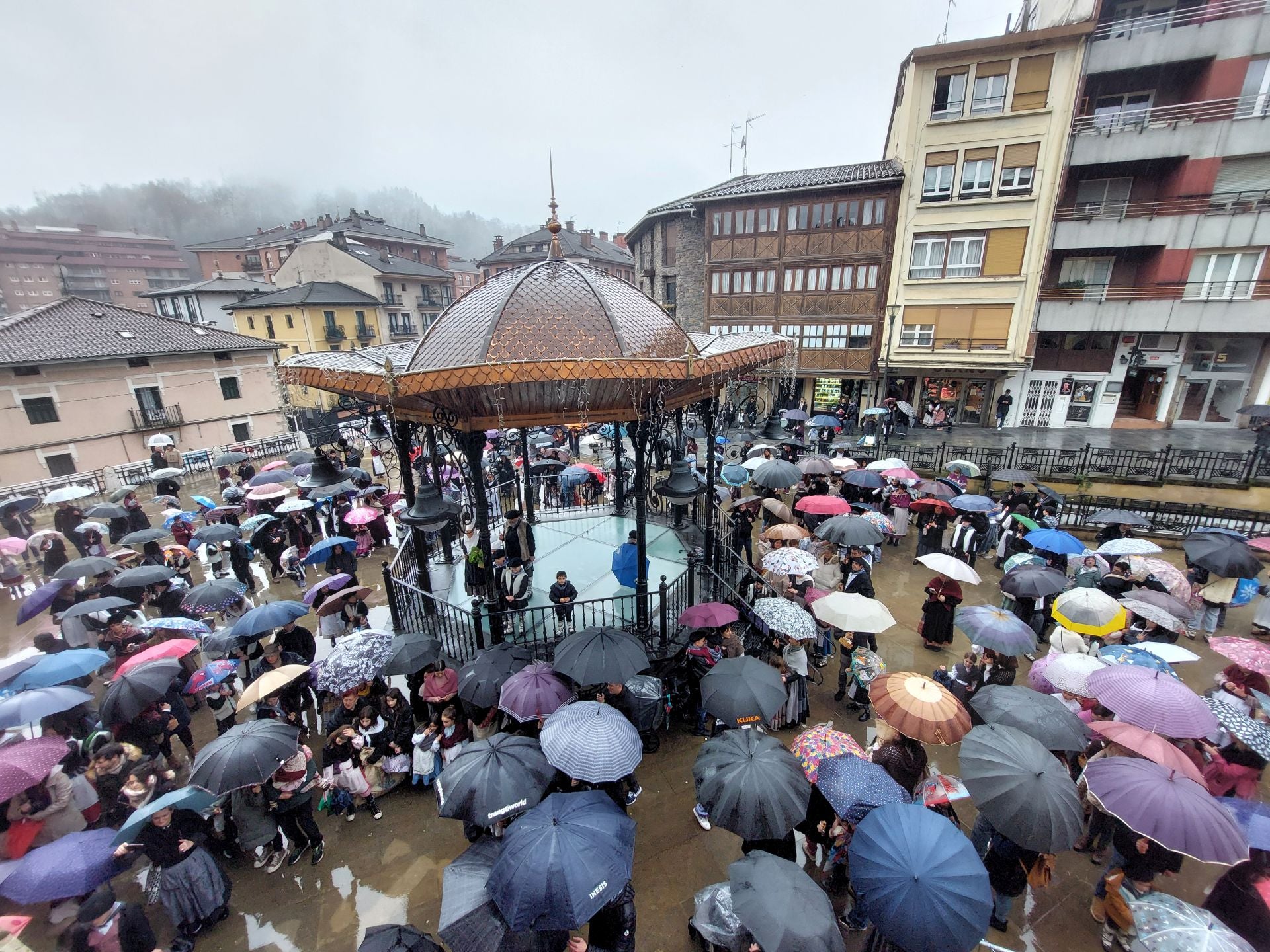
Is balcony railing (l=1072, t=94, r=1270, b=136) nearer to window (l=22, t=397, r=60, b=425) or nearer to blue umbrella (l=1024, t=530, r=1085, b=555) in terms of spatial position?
blue umbrella (l=1024, t=530, r=1085, b=555)

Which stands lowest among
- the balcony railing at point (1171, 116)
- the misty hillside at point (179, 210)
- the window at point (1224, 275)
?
the window at point (1224, 275)

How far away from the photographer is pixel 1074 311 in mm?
22844

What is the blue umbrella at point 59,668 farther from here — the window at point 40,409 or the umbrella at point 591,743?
the window at point 40,409

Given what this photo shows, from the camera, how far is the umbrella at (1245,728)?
5.23 metres

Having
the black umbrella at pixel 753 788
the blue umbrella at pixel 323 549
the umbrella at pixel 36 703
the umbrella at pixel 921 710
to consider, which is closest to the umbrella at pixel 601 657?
the black umbrella at pixel 753 788

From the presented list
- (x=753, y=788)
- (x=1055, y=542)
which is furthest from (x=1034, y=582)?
(x=753, y=788)

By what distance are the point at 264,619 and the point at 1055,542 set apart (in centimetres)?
1285

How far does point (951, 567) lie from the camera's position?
328 inches

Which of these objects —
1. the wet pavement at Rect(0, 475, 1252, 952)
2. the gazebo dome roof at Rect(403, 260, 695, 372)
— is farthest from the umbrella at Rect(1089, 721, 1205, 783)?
the gazebo dome roof at Rect(403, 260, 695, 372)

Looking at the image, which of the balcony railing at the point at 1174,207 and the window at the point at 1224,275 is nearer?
the balcony railing at the point at 1174,207

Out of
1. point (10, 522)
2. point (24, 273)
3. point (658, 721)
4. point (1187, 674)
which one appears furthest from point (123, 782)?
point (24, 273)

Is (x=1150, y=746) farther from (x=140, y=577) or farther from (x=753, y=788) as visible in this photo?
(x=140, y=577)

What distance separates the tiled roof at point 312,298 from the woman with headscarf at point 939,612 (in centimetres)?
4691

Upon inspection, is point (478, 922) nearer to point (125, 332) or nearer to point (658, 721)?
point (658, 721)
